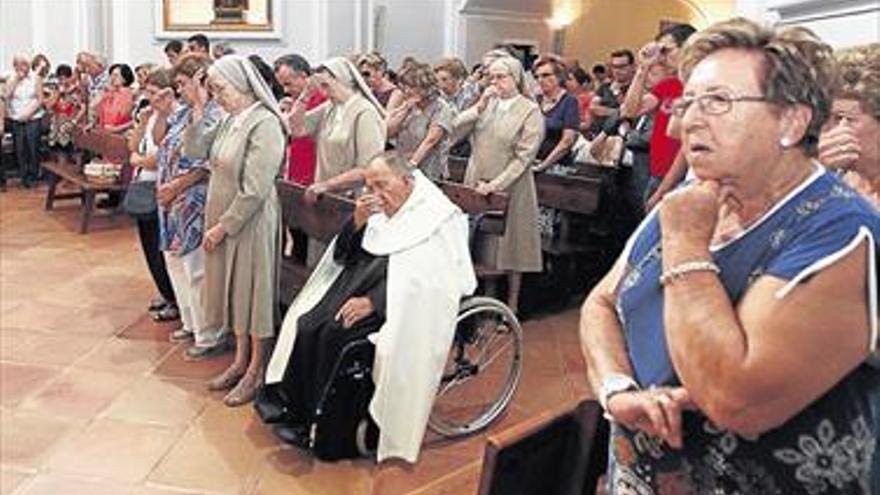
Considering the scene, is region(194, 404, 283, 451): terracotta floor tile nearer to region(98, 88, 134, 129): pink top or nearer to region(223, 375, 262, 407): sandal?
region(223, 375, 262, 407): sandal

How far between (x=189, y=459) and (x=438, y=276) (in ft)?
3.52

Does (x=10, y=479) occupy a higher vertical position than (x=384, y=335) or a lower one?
lower

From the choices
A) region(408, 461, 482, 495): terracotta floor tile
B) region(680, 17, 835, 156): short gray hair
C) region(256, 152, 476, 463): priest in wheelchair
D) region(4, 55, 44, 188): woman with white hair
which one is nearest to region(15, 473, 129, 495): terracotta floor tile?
region(256, 152, 476, 463): priest in wheelchair

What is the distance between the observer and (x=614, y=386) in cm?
119

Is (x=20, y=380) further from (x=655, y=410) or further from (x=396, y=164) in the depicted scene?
(x=655, y=410)

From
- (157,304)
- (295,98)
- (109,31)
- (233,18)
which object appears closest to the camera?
(157,304)

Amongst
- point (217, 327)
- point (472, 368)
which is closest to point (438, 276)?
point (472, 368)

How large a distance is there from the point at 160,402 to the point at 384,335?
3.95 ft

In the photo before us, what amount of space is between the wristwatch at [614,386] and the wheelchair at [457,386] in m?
1.81

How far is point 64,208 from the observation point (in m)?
7.55

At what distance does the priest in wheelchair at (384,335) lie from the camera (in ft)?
9.64

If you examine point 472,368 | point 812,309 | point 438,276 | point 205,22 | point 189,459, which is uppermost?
point 205,22

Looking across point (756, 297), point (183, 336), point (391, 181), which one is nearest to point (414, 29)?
point (183, 336)

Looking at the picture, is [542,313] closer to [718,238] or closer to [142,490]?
[142,490]
